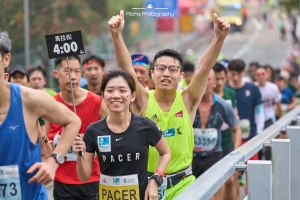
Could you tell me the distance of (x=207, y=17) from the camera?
7069 centimetres

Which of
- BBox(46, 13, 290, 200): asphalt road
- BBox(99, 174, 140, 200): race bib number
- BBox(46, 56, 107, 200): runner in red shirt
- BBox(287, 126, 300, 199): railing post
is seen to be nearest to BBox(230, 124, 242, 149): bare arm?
BBox(287, 126, 300, 199): railing post

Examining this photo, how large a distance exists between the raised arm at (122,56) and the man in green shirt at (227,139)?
313cm

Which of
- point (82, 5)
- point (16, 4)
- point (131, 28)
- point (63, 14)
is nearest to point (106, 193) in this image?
point (16, 4)

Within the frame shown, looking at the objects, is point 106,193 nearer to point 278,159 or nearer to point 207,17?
point 278,159

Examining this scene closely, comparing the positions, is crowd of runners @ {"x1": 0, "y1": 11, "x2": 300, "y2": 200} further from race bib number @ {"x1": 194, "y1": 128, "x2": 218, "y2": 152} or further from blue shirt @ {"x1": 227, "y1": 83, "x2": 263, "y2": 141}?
blue shirt @ {"x1": 227, "y1": 83, "x2": 263, "y2": 141}

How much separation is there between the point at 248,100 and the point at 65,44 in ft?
17.6

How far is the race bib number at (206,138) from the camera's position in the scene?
30.1ft

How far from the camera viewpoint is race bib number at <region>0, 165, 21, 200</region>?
473cm

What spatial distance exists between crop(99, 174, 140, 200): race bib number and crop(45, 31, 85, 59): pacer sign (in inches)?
60.1

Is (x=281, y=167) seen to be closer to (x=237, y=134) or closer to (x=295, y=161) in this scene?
(x=295, y=161)

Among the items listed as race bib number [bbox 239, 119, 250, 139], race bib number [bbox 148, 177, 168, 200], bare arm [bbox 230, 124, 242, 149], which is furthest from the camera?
race bib number [bbox 239, 119, 250, 139]

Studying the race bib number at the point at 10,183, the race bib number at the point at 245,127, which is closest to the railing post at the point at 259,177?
the race bib number at the point at 10,183

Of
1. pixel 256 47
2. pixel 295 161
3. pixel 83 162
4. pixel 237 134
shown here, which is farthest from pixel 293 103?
pixel 256 47

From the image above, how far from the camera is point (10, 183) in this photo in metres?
4.78
